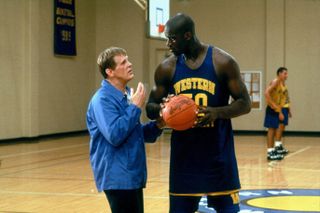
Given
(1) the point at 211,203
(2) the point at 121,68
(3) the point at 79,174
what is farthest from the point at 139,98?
(3) the point at 79,174

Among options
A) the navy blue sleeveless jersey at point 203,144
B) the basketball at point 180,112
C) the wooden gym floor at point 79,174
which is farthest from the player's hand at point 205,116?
the wooden gym floor at point 79,174

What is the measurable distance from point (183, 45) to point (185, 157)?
2.53 feet

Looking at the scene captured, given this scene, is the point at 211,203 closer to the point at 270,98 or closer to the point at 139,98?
the point at 139,98

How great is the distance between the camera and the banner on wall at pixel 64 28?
2042 cm

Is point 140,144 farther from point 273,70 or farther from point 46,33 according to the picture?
point 273,70

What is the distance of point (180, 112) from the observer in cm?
421

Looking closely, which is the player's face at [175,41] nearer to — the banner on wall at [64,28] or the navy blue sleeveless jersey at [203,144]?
the navy blue sleeveless jersey at [203,144]

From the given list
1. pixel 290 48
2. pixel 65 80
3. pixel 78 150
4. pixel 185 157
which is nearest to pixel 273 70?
pixel 290 48

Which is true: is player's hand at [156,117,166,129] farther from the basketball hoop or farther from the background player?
the basketball hoop

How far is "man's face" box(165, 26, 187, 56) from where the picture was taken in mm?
4379

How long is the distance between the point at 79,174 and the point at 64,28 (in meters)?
10.0

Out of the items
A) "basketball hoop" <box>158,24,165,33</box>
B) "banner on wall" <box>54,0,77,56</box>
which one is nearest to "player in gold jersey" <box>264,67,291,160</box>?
"basketball hoop" <box>158,24,165,33</box>

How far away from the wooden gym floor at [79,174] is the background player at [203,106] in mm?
3373

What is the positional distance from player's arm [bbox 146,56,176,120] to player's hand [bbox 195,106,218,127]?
1.12 feet
